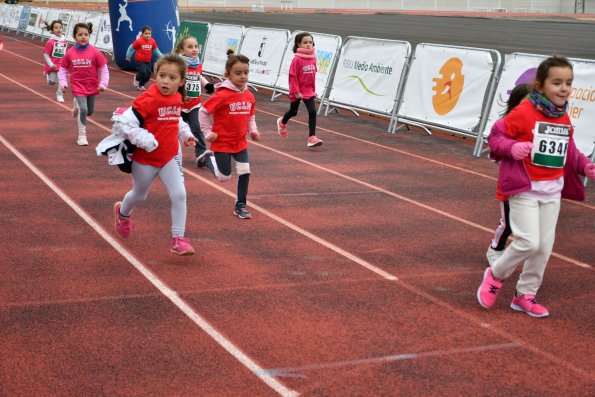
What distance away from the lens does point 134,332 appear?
650cm

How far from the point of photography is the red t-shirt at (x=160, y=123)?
826 centimetres

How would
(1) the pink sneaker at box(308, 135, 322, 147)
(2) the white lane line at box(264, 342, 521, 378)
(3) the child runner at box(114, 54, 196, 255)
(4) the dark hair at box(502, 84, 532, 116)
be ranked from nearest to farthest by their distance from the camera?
(2) the white lane line at box(264, 342, 521, 378)
(4) the dark hair at box(502, 84, 532, 116)
(3) the child runner at box(114, 54, 196, 255)
(1) the pink sneaker at box(308, 135, 322, 147)

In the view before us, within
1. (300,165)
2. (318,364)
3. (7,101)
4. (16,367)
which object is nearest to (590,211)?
(300,165)

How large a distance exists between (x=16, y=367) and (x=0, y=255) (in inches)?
109

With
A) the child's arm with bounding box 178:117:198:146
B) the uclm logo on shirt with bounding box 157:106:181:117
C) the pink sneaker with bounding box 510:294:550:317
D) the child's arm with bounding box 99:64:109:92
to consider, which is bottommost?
the pink sneaker with bounding box 510:294:550:317

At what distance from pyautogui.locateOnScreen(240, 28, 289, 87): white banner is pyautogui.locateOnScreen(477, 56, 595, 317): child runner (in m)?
14.9

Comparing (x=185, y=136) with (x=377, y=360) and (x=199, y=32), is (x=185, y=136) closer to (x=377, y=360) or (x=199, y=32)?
(x=377, y=360)

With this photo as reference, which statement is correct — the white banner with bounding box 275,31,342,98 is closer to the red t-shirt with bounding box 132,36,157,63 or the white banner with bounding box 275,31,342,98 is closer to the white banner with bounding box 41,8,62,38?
the red t-shirt with bounding box 132,36,157,63

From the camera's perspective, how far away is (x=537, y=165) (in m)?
6.93

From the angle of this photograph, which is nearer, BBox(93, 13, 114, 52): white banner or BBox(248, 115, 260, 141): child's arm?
BBox(248, 115, 260, 141): child's arm

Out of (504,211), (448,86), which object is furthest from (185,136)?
(448,86)

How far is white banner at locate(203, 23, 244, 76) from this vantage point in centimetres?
2373

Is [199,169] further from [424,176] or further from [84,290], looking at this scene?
[84,290]

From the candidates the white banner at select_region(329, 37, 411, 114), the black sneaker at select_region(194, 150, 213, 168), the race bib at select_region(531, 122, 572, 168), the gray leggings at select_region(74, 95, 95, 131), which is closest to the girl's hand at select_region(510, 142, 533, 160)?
the race bib at select_region(531, 122, 572, 168)
